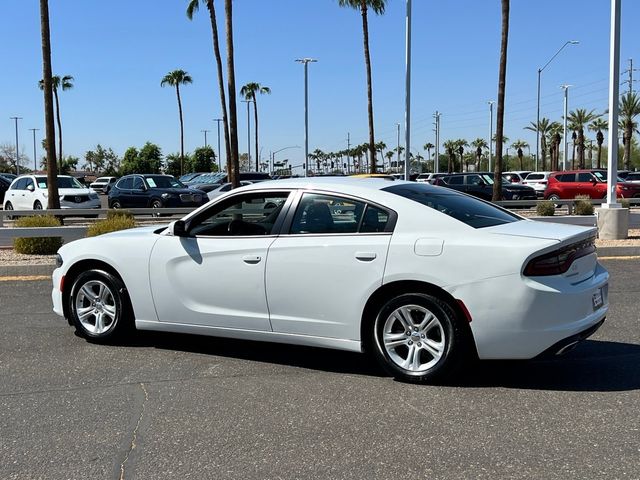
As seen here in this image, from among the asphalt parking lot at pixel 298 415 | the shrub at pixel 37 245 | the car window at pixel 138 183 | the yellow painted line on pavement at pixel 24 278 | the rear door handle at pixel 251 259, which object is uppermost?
the car window at pixel 138 183

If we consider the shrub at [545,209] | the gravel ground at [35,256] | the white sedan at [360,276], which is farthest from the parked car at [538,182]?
the white sedan at [360,276]

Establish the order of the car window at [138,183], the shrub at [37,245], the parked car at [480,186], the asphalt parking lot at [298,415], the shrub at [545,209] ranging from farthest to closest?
the parked car at [480,186] → the car window at [138,183] → the shrub at [545,209] → the shrub at [37,245] → the asphalt parking lot at [298,415]

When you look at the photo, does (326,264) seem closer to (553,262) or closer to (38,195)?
(553,262)

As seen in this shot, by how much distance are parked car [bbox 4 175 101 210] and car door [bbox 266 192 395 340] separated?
18.6 metres

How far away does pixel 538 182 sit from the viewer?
36969mm

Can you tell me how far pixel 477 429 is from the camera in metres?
3.88

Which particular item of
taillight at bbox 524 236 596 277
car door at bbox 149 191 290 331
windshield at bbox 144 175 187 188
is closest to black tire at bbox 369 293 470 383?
taillight at bbox 524 236 596 277

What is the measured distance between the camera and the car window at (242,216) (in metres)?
5.32

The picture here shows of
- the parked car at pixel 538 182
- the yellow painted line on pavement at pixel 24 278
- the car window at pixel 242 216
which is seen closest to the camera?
the car window at pixel 242 216

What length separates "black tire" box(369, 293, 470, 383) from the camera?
4.50 meters

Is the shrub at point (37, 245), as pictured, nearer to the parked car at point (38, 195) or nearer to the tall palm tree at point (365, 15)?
the parked car at point (38, 195)

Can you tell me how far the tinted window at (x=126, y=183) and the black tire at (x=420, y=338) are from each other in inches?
797

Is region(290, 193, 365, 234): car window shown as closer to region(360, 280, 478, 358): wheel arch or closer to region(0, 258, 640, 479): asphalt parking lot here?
region(360, 280, 478, 358): wheel arch

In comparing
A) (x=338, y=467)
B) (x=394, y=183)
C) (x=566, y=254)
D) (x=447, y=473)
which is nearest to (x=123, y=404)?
(x=338, y=467)
